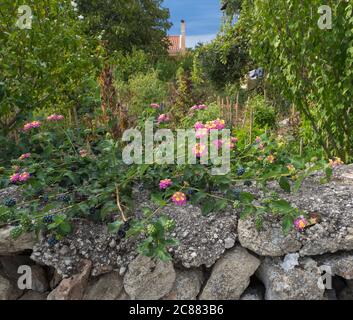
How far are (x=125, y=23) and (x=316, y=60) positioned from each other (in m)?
16.2

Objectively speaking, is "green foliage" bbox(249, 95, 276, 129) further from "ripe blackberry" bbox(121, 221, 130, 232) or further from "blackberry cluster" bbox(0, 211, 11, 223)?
"blackberry cluster" bbox(0, 211, 11, 223)

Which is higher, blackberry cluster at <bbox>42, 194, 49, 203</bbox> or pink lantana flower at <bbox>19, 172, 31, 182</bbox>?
pink lantana flower at <bbox>19, 172, 31, 182</bbox>

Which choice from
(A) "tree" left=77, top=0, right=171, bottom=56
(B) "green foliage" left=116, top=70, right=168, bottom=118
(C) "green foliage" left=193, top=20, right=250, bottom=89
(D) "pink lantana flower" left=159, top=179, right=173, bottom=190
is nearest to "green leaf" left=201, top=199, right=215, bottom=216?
(D) "pink lantana flower" left=159, top=179, right=173, bottom=190

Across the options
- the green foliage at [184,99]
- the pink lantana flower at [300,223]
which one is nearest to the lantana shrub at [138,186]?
the pink lantana flower at [300,223]

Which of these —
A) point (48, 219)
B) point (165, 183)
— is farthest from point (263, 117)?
point (48, 219)

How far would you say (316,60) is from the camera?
12.8ft

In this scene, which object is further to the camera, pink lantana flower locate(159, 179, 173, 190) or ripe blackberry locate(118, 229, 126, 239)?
pink lantana flower locate(159, 179, 173, 190)

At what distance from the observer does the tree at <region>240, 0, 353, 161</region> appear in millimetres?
3701

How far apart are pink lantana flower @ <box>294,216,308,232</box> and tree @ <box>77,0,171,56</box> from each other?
54.1 ft

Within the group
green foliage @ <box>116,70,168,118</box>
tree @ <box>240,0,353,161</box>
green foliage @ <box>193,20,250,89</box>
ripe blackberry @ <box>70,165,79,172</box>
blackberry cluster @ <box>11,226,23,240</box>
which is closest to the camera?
blackberry cluster @ <box>11,226,23,240</box>

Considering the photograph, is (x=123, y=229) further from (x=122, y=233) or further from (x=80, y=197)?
(x=80, y=197)

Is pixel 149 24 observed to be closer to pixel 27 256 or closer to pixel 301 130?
pixel 301 130

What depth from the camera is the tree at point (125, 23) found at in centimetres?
1838

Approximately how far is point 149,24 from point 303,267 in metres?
19.2
